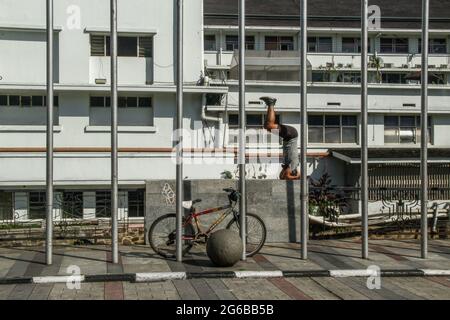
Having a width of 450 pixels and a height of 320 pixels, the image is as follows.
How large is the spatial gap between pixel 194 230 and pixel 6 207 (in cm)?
793

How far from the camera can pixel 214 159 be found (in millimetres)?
24297

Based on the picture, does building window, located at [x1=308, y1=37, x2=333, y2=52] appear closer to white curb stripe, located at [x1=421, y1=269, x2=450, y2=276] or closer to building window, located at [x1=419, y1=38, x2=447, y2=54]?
building window, located at [x1=419, y1=38, x2=447, y2=54]

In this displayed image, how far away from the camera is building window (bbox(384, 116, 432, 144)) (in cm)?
3278

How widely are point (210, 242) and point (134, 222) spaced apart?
13.5ft

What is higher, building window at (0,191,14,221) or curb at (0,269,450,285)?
building window at (0,191,14,221)

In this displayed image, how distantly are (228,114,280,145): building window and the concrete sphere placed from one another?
1627 centimetres

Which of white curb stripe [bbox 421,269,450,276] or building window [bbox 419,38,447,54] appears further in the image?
building window [bbox 419,38,447,54]

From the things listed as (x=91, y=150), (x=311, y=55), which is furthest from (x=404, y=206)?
(x=311, y=55)

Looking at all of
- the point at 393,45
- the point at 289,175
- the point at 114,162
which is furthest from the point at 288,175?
the point at 393,45

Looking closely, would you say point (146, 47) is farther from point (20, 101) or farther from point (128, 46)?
point (20, 101)

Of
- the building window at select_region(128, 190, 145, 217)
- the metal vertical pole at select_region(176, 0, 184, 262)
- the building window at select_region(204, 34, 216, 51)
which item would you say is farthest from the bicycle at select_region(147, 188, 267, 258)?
the building window at select_region(204, 34, 216, 51)

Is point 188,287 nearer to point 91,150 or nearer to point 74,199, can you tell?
point 74,199

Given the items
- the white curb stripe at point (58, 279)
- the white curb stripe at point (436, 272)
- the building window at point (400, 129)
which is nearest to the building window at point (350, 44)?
the building window at point (400, 129)

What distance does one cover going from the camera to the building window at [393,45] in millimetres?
41656
